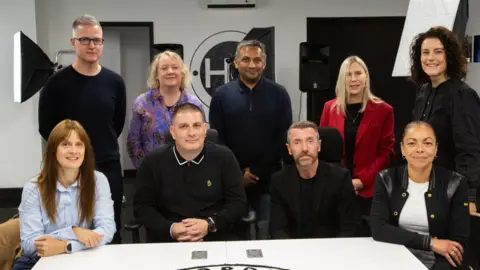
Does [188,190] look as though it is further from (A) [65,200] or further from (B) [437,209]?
(B) [437,209]

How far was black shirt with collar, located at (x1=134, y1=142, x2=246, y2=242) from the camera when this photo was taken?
8.45 ft


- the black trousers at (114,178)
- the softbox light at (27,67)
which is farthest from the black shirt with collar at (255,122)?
the softbox light at (27,67)

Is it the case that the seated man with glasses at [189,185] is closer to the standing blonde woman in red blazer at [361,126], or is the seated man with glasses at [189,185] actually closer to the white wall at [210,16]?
the standing blonde woman in red blazer at [361,126]

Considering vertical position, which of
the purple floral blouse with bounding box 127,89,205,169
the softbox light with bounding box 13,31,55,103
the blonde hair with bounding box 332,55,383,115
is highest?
the softbox light with bounding box 13,31,55,103

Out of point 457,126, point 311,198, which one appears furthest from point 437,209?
point 311,198

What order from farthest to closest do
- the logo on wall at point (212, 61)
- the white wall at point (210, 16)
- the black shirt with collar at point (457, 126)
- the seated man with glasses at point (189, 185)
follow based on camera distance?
the logo on wall at point (212, 61) → the white wall at point (210, 16) → the seated man with glasses at point (189, 185) → the black shirt with collar at point (457, 126)

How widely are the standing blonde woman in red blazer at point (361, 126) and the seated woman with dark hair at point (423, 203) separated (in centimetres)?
73

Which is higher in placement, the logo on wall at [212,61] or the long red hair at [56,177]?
the logo on wall at [212,61]

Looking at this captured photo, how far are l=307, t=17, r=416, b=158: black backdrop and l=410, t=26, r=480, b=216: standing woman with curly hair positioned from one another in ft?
12.6

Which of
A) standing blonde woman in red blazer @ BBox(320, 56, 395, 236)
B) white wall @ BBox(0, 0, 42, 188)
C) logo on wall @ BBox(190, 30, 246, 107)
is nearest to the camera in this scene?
standing blonde woman in red blazer @ BBox(320, 56, 395, 236)

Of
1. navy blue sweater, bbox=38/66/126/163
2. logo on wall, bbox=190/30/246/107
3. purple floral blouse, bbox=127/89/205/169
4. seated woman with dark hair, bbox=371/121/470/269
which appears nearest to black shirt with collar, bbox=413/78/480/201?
seated woman with dark hair, bbox=371/121/470/269

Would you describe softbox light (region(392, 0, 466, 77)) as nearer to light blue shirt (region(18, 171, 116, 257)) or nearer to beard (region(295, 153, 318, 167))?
beard (region(295, 153, 318, 167))

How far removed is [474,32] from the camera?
5.97 meters

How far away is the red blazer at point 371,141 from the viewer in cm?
304
